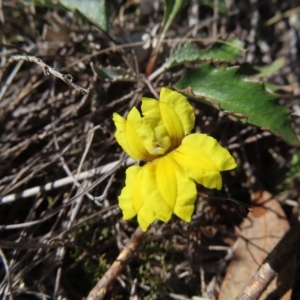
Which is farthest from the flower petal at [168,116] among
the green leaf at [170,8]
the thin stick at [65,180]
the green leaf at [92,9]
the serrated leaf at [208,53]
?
the green leaf at [92,9]

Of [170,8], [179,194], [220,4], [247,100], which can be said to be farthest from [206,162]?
[220,4]

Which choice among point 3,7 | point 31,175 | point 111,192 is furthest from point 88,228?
point 3,7

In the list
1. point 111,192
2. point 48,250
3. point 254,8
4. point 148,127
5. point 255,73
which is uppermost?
point 254,8

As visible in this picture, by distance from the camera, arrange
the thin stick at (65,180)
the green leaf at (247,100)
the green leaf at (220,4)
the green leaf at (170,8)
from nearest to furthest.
Answer: the green leaf at (247,100) → the thin stick at (65,180) → the green leaf at (170,8) → the green leaf at (220,4)

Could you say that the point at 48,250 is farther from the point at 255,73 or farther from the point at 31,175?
the point at 255,73

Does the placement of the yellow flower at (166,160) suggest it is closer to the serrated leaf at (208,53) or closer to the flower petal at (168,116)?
the flower petal at (168,116)

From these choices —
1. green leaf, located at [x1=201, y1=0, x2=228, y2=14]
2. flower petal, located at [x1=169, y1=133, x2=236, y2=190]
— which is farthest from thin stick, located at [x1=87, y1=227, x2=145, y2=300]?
green leaf, located at [x1=201, y1=0, x2=228, y2=14]
